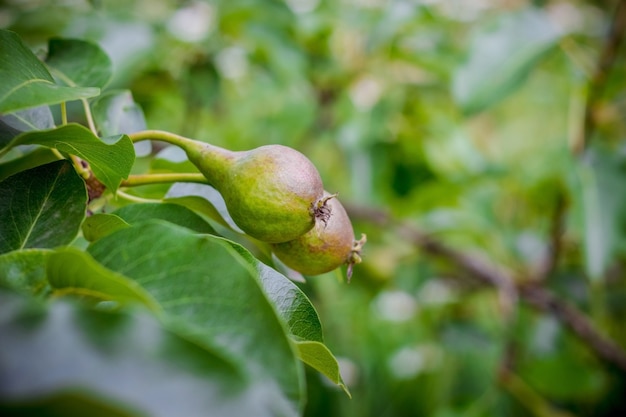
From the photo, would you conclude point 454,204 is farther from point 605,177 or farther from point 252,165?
point 252,165

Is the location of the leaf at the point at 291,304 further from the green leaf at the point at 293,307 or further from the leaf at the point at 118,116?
the leaf at the point at 118,116

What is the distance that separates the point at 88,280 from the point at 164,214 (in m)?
0.13

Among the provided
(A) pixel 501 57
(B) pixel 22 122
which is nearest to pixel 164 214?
(B) pixel 22 122

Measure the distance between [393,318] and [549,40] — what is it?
3.80 ft

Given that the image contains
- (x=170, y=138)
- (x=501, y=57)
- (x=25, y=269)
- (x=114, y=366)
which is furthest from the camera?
(x=501, y=57)

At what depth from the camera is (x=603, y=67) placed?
1080mm

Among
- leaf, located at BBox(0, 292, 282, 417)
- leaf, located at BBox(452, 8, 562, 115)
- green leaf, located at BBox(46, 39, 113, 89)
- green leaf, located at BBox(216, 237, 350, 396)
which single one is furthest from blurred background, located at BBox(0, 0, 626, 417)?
leaf, located at BBox(0, 292, 282, 417)

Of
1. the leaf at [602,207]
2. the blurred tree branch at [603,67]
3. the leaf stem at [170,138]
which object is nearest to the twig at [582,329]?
the leaf at [602,207]

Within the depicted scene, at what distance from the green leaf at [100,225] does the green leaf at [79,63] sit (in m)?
0.17

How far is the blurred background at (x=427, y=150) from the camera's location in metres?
1.08

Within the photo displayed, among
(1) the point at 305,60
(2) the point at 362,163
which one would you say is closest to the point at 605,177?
(2) the point at 362,163

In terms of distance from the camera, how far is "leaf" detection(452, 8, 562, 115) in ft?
3.22

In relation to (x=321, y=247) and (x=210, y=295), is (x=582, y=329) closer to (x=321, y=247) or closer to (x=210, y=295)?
(x=321, y=247)

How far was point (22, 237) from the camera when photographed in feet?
1.30
